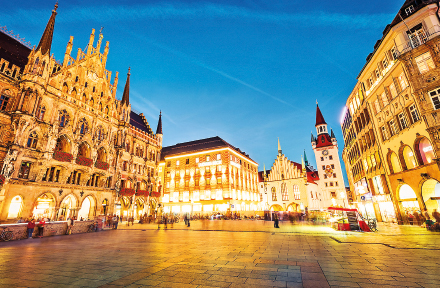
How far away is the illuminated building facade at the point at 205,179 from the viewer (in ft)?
163

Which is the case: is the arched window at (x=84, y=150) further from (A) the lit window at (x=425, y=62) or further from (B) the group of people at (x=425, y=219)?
(A) the lit window at (x=425, y=62)

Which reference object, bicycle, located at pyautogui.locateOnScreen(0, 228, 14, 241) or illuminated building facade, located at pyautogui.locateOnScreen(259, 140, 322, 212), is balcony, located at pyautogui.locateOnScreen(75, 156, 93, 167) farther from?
illuminated building facade, located at pyautogui.locateOnScreen(259, 140, 322, 212)

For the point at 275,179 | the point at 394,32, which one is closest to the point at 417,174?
the point at 394,32

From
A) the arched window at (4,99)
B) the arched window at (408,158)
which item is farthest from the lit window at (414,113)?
the arched window at (4,99)

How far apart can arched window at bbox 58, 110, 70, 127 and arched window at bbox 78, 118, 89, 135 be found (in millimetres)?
1714

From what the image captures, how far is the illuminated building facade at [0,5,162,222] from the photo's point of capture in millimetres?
21938

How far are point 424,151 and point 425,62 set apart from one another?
8050 mm

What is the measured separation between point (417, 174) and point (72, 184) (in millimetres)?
→ 38826

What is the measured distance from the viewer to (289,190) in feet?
197

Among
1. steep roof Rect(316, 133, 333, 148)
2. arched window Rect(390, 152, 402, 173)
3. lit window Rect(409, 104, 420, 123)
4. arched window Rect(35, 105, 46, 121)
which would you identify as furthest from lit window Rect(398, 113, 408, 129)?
steep roof Rect(316, 133, 333, 148)

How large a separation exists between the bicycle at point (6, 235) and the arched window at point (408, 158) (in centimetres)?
3457

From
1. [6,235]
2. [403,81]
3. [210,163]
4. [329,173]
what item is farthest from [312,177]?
[6,235]

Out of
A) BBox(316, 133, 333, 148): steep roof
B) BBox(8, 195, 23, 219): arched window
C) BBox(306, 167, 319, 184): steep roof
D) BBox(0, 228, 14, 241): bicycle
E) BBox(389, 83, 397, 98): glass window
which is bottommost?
BBox(0, 228, 14, 241): bicycle

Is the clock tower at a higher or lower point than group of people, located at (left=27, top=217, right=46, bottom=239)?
higher
